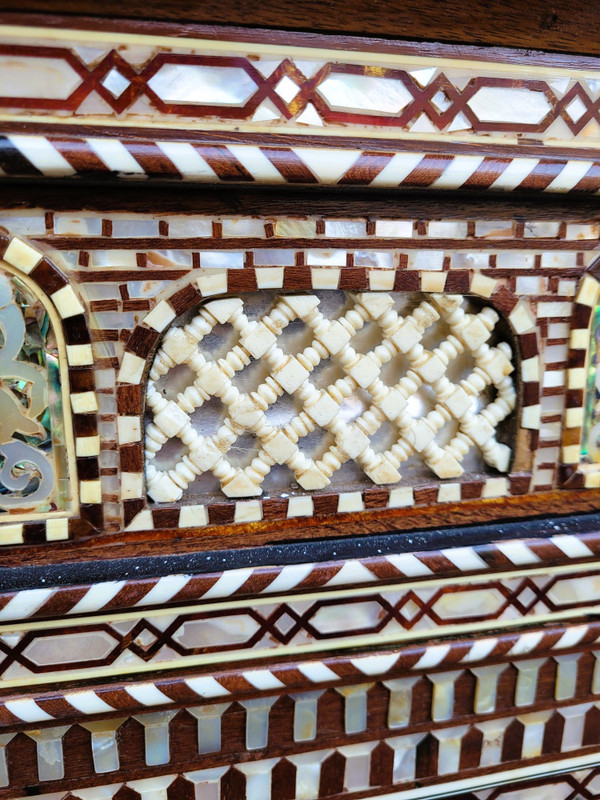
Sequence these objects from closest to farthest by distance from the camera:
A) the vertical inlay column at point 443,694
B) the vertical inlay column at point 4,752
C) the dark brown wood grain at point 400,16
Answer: the dark brown wood grain at point 400,16
the vertical inlay column at point 4,752
the vertical inlay column at point 443,694

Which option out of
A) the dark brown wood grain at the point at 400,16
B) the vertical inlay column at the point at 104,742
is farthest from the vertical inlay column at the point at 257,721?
the dark brown wood grain at the point at 400,16

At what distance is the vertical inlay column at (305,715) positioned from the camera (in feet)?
2.23

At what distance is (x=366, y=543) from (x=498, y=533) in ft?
0.58

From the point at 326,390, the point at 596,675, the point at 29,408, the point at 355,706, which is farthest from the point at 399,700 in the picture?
the point at 29,408

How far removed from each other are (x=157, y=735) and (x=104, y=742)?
0.06m

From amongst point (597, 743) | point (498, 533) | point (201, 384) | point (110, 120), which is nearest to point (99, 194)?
point (110, 120)

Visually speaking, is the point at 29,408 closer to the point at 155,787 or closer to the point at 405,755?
the point at 155,787

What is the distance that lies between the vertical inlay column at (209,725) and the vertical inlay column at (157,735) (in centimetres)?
3

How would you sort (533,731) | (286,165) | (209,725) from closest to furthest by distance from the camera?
(286,165), (209,725), (533,731)

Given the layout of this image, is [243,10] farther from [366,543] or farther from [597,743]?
[597,743]

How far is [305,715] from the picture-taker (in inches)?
26.9

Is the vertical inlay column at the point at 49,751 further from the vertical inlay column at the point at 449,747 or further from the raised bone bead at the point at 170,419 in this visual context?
the vertical inlay column at the point at 449,747

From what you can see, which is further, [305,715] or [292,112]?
[305,715]

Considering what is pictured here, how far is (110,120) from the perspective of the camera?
529mm
